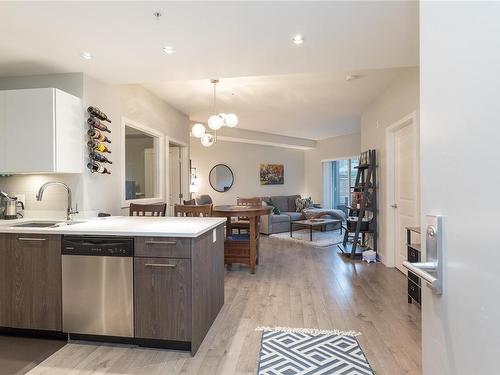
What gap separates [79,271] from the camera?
86.0 inches

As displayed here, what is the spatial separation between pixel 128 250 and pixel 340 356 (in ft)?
5.46

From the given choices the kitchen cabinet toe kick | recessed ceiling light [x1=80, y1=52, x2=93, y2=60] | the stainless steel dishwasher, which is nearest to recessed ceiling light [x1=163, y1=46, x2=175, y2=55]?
recessed ceiling light [x1=80, y1=52, x2=93, y2=60]

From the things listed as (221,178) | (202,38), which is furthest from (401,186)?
(221,178)

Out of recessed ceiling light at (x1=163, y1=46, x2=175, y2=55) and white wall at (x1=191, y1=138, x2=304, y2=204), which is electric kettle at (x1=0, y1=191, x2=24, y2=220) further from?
white wall at (x1=191, y1=138, x2=304, y2=204)

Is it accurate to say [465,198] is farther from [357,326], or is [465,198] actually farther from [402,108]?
[402,108]

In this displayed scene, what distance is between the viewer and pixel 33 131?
8.64ft

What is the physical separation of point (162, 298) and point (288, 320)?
3.80 ft

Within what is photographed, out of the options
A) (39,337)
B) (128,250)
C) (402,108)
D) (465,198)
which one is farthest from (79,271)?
(402,108)

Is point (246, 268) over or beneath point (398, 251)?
beneath

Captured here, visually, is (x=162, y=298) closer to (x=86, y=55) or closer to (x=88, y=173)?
(x=88, y=173)

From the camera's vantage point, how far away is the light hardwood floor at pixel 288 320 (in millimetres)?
1963

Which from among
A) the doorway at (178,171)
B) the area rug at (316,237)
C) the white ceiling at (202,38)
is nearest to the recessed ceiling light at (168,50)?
the white ceiling at (202,38)

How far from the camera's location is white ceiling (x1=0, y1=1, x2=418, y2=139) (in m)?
1.95

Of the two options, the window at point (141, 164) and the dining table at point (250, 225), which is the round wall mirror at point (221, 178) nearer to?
the window at point (141, 164)
